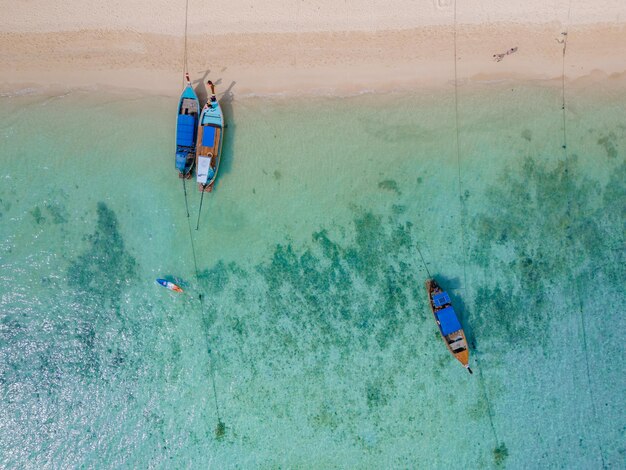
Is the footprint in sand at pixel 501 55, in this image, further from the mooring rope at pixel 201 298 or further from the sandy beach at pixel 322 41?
the mooring rope at pixel 201 298

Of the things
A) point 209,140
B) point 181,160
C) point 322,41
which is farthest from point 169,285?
point 322,41

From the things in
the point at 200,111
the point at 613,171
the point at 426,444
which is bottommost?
the point at 426,444

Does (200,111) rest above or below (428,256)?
above

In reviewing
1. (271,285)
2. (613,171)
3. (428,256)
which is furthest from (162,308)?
(613,171)

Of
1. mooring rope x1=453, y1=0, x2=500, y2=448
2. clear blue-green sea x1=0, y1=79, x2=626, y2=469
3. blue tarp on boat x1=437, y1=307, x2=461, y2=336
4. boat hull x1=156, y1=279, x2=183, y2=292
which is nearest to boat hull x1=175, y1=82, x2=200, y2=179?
clear blue-green sea x1=0, y1=79, x2=626, y2=469

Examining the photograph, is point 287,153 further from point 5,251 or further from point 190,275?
point 5,251

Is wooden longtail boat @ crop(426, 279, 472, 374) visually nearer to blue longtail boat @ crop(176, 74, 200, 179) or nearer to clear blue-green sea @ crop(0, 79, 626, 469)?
clear blue-green sea @ crop(0, 79, 626, 469)

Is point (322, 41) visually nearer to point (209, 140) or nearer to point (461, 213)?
point (209, 140)
